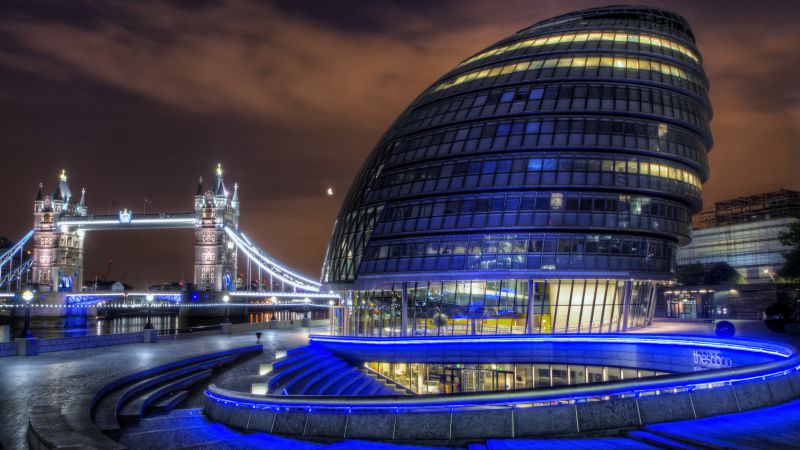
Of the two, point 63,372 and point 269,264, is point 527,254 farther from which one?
point 269,264

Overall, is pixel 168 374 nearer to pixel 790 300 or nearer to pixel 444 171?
pixel 444 171

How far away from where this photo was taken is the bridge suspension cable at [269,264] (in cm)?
17312

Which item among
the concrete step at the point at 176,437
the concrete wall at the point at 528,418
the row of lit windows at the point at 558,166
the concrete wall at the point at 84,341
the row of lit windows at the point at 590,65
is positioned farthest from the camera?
the row of lit windows at the point at 590,65

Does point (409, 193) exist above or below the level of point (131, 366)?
above

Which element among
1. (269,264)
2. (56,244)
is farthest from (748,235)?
(56,244)

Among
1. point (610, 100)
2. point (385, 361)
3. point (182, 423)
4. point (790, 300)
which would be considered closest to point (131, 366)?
point (182, 423)

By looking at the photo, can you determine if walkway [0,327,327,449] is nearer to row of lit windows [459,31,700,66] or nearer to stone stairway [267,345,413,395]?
stone stairway [267,345,413,395]

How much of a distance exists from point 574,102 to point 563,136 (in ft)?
12.0

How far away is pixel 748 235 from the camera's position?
14062 centimetres

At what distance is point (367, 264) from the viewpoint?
58.0 metres

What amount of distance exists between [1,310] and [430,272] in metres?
152

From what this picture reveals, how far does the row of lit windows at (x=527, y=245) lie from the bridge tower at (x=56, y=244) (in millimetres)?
150303

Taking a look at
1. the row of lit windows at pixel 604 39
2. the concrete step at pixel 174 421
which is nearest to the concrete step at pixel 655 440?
the concrete step at pixel 174 421

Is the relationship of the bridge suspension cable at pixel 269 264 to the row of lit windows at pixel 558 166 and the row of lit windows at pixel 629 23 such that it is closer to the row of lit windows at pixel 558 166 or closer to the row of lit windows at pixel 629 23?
the row of lit windows at pixel 629 23
